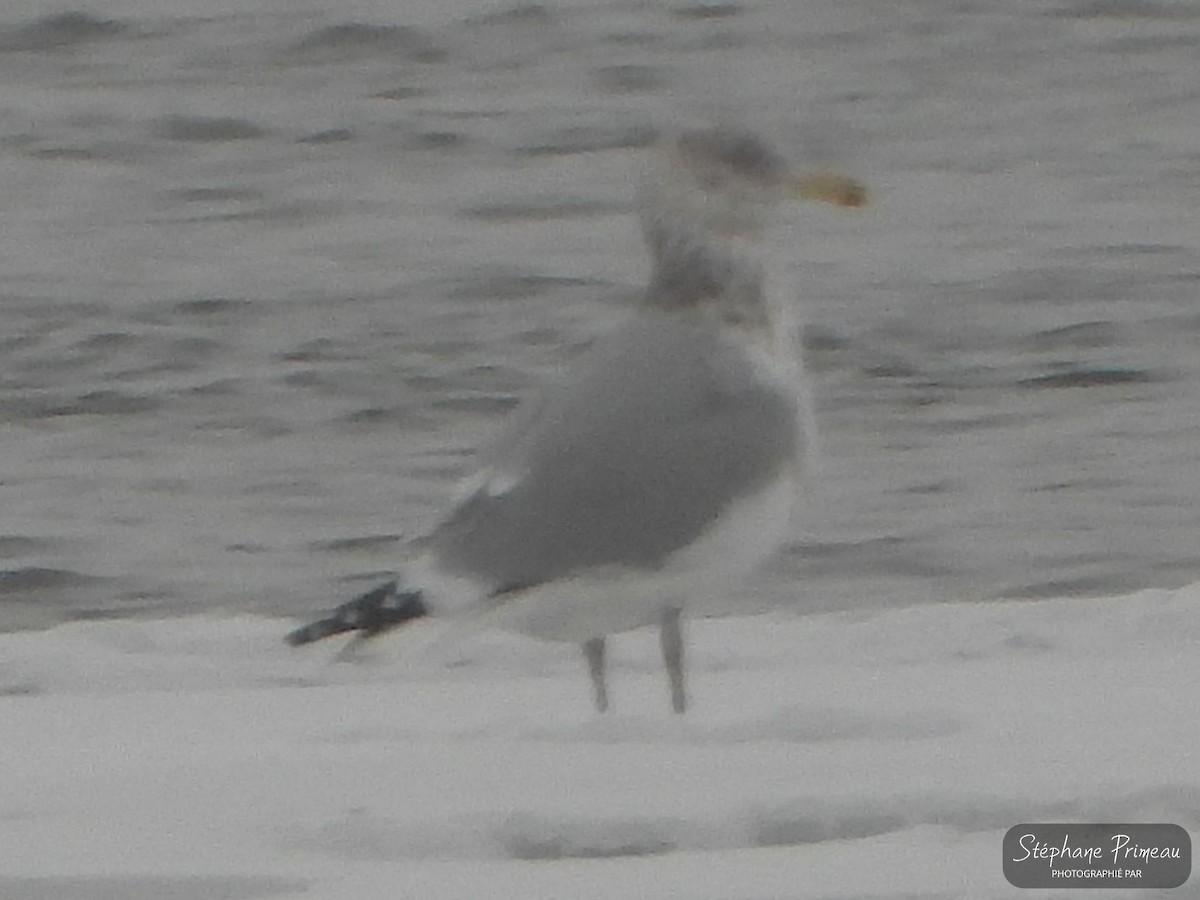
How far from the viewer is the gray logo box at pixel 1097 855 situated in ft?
10.6

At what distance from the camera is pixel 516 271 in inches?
354

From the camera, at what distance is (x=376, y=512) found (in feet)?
23.4

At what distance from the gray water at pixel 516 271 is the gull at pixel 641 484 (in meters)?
1.35

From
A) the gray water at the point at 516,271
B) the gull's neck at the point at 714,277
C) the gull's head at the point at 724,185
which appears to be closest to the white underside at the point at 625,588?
the gull's neck at the point at 714,277

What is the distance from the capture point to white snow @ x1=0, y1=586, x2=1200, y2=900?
328 cm

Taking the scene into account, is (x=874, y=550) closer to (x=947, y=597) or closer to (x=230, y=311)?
(x=947, y=597)

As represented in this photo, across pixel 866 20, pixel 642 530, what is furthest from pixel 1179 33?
pixel 642 530

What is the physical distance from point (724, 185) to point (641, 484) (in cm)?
56

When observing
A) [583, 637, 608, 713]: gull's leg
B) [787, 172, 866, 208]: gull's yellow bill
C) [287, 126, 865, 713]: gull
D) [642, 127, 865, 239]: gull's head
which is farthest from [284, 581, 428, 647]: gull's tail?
[787, 172, 866, 208]: gull's yellow bill

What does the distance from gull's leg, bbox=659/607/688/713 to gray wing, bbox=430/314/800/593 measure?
0.15m

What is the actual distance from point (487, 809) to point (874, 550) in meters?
3.55
